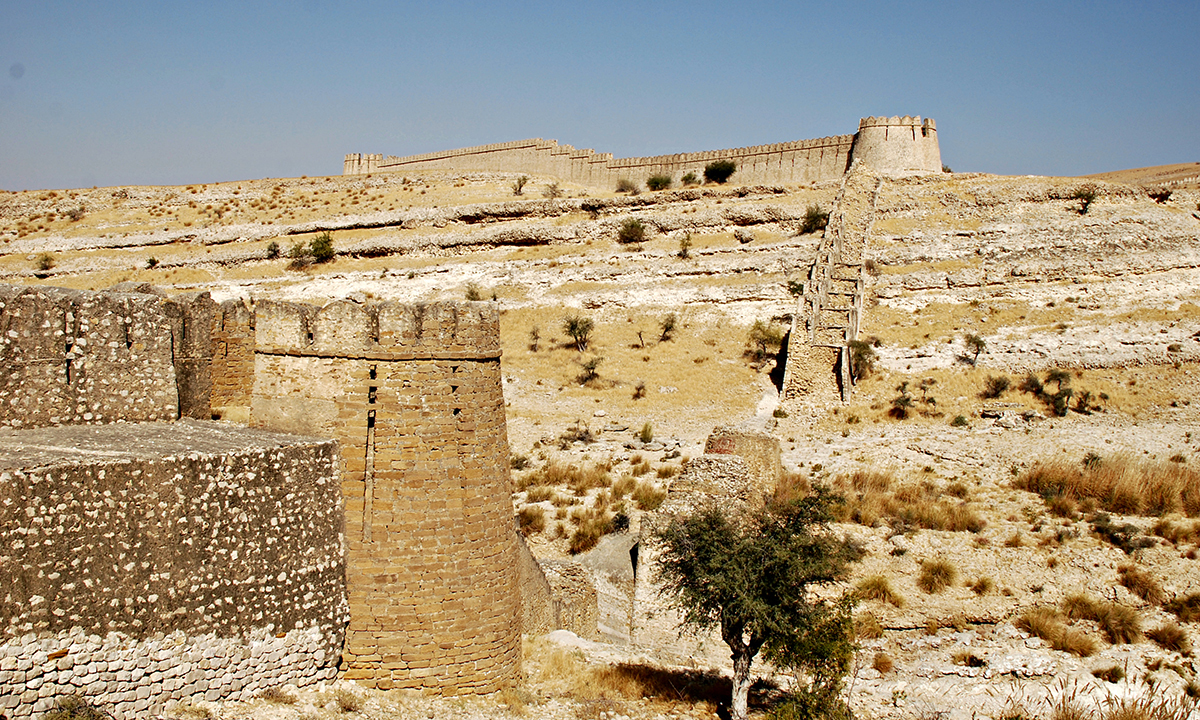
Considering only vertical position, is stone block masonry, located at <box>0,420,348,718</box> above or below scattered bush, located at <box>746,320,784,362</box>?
below

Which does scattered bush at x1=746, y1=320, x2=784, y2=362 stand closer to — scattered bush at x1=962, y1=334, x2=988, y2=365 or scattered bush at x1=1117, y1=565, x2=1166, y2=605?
scattered bush at x1=962, y1=334, x2=988, y2=365

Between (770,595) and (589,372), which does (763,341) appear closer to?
(589,372)

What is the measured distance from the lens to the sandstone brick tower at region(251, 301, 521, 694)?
6.98 m

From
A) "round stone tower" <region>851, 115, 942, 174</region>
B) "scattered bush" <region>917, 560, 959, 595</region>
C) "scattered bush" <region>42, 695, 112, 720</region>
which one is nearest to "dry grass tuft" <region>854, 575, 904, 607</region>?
"scattered bush" <region>917, 560, 959, 595</region>

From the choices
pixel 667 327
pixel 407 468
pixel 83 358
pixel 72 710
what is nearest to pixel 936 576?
pixel 407 468

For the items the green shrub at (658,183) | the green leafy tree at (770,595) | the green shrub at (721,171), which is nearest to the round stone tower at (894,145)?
the green shrub at (721,171)

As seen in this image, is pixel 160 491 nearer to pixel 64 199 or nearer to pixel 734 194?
pixel 734 194

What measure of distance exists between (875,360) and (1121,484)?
36.5 feet

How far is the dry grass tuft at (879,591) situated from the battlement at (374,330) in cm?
767

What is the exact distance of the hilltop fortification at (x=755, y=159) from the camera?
137 feet

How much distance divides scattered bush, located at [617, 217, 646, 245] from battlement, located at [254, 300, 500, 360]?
30.2 m

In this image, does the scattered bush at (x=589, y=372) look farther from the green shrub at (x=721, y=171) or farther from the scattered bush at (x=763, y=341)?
the green shrub at (x=721, y=171)

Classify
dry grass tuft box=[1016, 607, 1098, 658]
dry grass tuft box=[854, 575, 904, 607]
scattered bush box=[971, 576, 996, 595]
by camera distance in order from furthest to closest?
scattered bush box=[971, 576, 996, 595]
dry grass tuft box=[854, 575, 904, 607]
dry grass tuft box=[1016, 607, 1098, 658]

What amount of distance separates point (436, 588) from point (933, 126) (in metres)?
43.2
